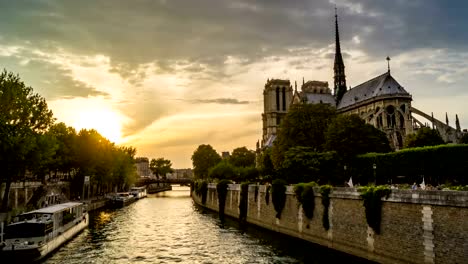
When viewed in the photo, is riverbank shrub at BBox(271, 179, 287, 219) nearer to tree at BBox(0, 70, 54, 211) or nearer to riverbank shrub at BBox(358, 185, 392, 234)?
riverbank shrub at BBox(358, 185, 392, 234)

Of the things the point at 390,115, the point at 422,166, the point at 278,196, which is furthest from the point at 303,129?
the point at 390,115

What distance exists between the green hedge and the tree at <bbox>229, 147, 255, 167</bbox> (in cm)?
9224

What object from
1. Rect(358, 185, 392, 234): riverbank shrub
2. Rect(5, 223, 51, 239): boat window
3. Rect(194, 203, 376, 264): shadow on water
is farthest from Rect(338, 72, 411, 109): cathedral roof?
Rect(5, 223, 51, 239): boat window

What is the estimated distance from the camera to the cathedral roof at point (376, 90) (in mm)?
95625

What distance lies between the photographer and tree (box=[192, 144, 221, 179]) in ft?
481

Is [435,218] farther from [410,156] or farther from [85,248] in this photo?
[85,248]

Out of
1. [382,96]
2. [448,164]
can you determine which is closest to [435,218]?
[448,164]

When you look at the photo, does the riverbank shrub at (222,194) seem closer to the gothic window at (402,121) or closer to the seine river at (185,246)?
the seine river at (185,246)

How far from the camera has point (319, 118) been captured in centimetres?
6581

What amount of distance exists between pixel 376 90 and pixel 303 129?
43170 mm

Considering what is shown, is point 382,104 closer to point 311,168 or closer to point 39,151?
point 311,168

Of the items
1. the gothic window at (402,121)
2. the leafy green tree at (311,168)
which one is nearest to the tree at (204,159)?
the gothic window at (402,121)

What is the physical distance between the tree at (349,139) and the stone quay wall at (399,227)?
22.2m

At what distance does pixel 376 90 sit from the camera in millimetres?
99875
